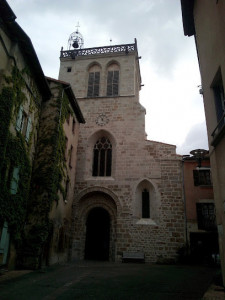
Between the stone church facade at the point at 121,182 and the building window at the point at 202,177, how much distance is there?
1.02 m

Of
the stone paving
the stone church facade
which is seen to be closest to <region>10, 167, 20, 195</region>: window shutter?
the stone paving

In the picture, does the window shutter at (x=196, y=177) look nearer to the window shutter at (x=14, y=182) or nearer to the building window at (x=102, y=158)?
the building window at (x=102, y=158)

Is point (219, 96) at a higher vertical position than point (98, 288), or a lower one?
higher

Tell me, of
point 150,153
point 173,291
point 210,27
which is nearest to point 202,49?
point 210,27

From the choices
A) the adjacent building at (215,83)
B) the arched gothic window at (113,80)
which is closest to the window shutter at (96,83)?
the arched gothic window at (113,80)

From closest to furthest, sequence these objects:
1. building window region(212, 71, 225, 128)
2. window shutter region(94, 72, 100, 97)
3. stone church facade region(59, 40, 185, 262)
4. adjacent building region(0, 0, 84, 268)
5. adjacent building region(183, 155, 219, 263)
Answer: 1. building window region(212, 71, 225, 128)
2. adjacent building region(0, 0, 84, 268)
3. adjacent building region(183, 155, 219, 263)
4. stone church facade region(59, 40, 185, 262)
5. window shutter region(94, 72, 100, 97)

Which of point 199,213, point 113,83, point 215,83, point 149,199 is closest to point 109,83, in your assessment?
point 113,83

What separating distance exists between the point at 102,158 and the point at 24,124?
26.2 ft

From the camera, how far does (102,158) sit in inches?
762

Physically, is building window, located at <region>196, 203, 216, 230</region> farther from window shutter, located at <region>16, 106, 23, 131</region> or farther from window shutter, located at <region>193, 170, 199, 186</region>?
window shutter, located at <region>16, 106, 23, 131</region>

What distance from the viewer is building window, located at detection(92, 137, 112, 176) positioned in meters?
19.0

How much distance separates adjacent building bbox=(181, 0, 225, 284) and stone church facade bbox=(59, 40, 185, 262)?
31.7 feet

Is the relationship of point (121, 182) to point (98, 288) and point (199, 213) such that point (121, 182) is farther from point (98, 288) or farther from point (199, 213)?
point (98, 288)

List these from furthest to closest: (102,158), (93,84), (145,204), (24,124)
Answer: (93,84) < (102,158) < (145,204) < (24,124)
